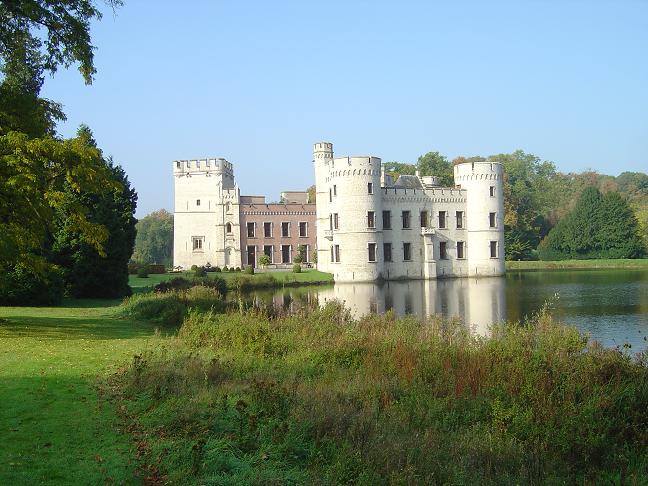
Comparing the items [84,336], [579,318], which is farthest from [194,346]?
[579,318]

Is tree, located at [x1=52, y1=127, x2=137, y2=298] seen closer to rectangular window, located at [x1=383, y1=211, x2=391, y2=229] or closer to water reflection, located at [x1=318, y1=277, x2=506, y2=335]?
water reflection, located at [x1=318, y1=277, x2=506, y2=335]

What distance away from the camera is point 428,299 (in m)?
25.1

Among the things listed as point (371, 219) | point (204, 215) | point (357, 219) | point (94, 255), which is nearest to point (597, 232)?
point (371, 219)

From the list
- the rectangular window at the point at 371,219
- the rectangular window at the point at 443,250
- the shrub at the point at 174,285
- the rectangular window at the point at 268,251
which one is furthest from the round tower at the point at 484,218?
the shrub at the point at 174,285

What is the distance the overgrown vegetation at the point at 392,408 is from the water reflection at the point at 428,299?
18.4 feet

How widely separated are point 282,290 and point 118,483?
26333 millimetres

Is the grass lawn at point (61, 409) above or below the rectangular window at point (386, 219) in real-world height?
below

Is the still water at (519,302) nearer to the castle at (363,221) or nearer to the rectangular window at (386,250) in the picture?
the castle at (363,221)

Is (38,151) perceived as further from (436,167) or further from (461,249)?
(436,167)

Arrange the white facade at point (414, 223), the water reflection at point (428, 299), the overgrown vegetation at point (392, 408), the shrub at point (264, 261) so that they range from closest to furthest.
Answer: the overgrown vegetation at point (392, 408)
the water reflection at point (428, 299)
the white facade at point (414, 223)
the shrub at point (264, 261)

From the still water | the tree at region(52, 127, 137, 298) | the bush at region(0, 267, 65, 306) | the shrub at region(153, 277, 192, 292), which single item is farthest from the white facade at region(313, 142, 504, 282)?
the bush at region(0, 267, 65, 306)

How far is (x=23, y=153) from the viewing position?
1031 cm

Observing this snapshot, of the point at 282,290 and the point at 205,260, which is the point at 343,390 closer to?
the point at 282,290

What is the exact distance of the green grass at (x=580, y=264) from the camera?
45.8 metres
